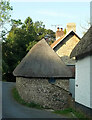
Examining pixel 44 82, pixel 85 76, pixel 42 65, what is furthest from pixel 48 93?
pixel 85 76

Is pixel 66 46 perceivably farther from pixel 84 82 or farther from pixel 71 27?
pixel 84 82

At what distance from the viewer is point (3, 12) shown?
77.8ft

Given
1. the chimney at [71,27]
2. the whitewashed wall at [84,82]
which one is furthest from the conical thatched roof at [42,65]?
the chimney at [71,27]

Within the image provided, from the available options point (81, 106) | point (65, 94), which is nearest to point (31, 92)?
point (65, 94)

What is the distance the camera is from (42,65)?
64.6ft

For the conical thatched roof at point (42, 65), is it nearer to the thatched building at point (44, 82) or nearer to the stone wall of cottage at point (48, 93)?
the thatched building at point (44, 82)

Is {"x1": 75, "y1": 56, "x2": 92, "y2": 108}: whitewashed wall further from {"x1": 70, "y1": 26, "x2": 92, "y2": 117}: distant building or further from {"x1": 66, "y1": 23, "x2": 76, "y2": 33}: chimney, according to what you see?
{"x1": 66, "y1": 23, "x2": 76, "y2": 33}: chimney

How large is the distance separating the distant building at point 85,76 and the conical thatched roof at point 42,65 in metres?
4.62

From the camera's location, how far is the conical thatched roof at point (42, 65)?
62.0 ft

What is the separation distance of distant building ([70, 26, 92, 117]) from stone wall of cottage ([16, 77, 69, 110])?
372 centimetres

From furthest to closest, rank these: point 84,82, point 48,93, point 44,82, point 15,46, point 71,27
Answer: point 15,46
point 71,27
point 44,82
point 48,93
point 84,82

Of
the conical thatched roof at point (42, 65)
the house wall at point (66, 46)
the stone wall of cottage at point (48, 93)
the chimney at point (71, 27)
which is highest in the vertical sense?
the chimney at point (71, 27)

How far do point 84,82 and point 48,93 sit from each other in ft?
19.0

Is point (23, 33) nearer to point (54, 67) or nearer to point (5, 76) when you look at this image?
point (5, 76)
